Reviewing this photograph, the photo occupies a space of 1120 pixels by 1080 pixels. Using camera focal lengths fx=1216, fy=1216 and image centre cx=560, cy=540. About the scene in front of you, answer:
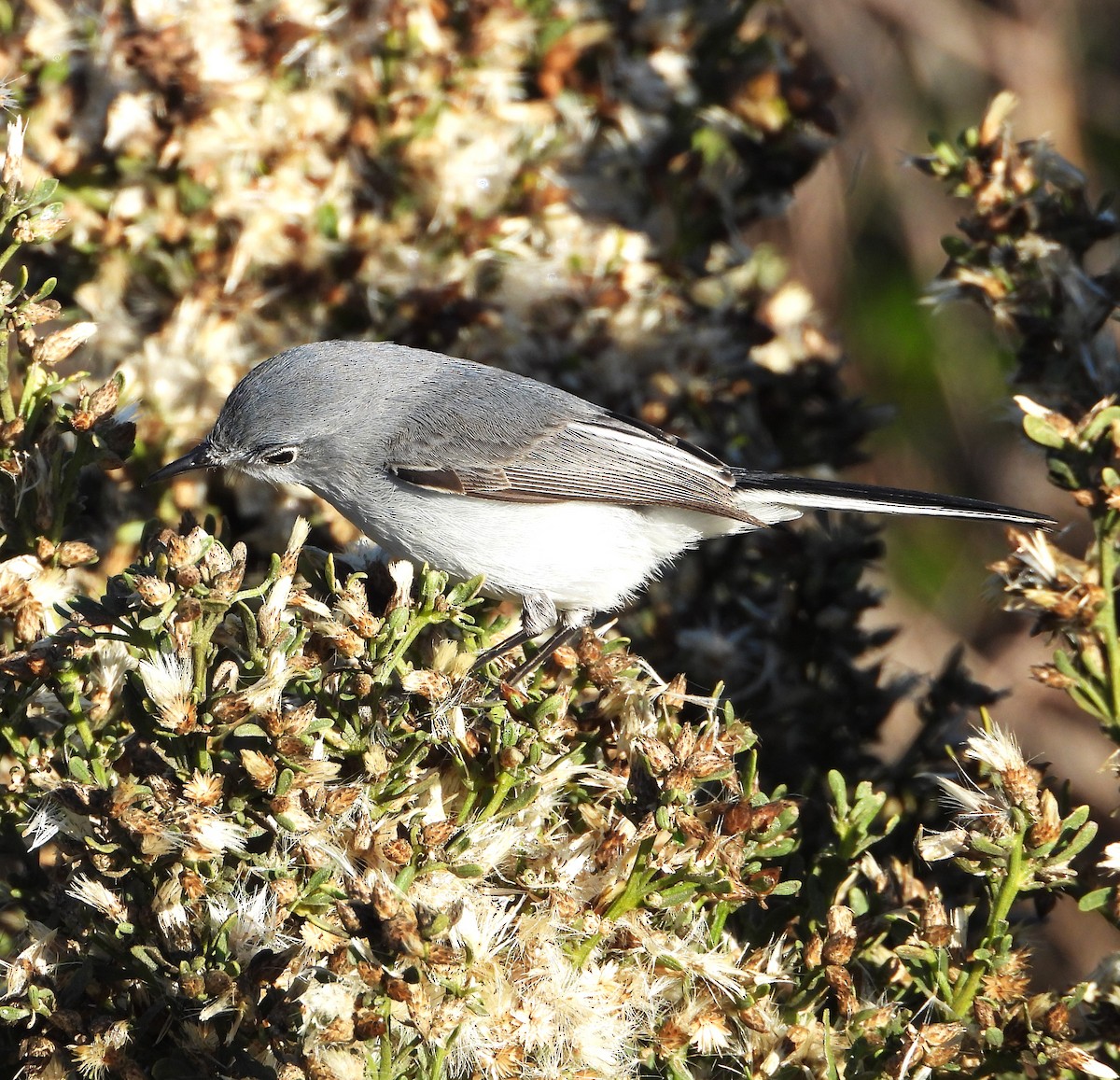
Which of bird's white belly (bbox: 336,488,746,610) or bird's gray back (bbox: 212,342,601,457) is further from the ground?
bird's gray back (bbox: 212,342,601,457)

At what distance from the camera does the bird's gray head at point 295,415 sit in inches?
110

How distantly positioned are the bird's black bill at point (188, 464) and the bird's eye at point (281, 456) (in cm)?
14

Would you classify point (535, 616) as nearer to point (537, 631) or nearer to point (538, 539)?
point (537, 631)

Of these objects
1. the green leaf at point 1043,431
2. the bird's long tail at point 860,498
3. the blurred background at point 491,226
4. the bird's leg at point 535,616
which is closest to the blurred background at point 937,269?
the blurred background at point 491,226

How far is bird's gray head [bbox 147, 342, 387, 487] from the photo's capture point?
9.14ft

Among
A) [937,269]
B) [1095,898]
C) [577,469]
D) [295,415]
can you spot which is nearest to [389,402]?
[295,415]

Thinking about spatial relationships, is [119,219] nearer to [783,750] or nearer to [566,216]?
[566,216]

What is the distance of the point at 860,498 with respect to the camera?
2.90 meters

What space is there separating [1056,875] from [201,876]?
1.33m

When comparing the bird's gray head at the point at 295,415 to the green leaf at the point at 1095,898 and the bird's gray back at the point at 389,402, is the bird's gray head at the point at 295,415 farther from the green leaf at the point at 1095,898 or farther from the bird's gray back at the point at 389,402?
the green leaf at the point at 1095,898

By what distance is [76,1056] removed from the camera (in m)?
1.76

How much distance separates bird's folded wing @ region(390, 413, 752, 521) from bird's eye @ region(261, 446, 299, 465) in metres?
0.24

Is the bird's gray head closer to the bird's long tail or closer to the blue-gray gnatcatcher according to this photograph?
the blue-gray gnatcatcher

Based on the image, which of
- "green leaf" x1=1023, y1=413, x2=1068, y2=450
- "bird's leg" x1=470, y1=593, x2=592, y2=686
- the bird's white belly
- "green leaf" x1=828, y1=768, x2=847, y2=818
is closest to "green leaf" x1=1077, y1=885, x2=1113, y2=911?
"green leaf" x1=828, y1=768, x2=847, y2=818
